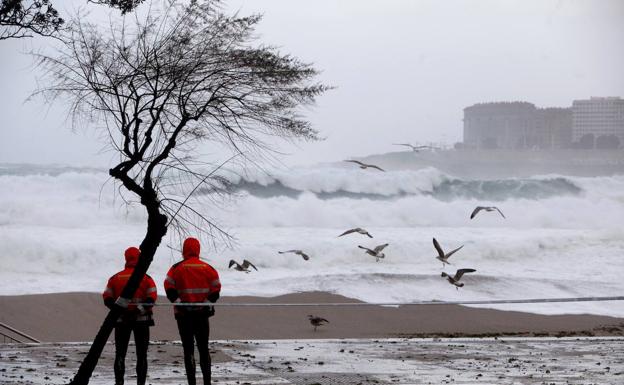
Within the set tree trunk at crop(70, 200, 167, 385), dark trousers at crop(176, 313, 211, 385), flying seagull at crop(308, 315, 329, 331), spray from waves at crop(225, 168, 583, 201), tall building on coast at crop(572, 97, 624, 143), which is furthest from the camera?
tall building on coast at crop(572, 97, 624, 143)

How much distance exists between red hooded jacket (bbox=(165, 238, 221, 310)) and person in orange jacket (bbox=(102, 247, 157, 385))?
15.6 inches

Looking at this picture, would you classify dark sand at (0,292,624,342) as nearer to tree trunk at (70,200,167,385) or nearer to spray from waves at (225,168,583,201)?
tree trunk at (70,200,167,385)

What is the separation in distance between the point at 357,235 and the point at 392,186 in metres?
19.1

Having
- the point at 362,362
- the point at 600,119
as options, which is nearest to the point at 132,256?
the point at 362,362

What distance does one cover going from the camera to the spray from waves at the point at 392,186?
184 ft

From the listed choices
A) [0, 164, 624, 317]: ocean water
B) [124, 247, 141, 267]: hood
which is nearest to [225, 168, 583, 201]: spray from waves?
[0, 164, 624, 317]: ocean water

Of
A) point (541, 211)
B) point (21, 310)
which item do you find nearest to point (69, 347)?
point (21, 310)

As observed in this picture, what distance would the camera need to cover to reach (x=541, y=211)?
55500 mm

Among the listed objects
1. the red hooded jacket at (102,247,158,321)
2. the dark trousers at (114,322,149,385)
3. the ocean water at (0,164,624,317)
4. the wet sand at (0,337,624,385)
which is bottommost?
the wet sand at (0,337,624,385)

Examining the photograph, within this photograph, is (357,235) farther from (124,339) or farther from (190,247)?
(190,247)

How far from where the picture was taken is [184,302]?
9.70 m

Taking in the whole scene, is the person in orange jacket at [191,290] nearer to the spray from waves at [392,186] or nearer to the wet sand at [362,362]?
the wet sand at [362,362]

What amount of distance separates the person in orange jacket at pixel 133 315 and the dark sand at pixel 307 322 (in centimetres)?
898

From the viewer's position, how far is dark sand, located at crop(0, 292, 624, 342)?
19.7m
